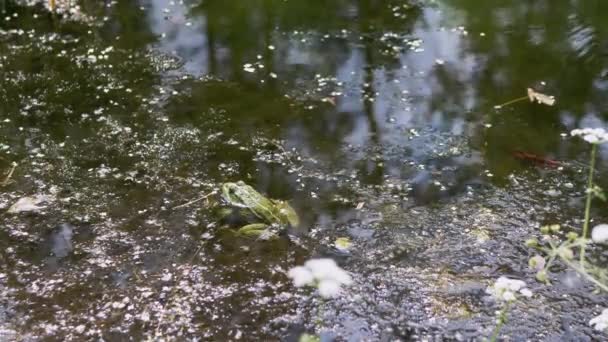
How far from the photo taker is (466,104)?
5.03 m

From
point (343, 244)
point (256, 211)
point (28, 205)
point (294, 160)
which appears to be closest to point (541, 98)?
point (294, 160)

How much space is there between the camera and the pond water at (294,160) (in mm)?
3248

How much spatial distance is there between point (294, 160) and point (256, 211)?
0.75m

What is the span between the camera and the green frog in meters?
3.75

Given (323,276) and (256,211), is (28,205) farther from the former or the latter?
(323,276)

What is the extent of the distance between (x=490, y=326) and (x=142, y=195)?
221 centimetres

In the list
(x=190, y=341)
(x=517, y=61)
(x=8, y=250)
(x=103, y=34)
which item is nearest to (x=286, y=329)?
(x=190, y=341)

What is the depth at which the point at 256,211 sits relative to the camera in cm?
381

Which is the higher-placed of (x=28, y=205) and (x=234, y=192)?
(x=28, y=205)

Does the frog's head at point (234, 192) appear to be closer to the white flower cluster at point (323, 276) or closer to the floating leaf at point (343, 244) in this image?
the floating leaf at point (343, 244)

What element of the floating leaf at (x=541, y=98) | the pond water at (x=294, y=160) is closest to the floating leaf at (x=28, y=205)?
the pond water at (x=294, y=160)

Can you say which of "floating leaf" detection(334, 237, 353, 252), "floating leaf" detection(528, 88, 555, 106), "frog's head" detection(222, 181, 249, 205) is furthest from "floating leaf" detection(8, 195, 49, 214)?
"floating leaf" detection(528, 88, 555, 106)

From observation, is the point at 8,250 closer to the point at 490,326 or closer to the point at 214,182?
the point at 214,182

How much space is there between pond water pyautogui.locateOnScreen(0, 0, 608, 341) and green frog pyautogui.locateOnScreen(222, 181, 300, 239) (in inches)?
3.8
